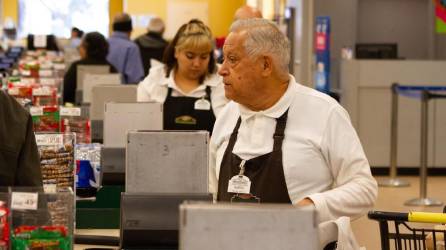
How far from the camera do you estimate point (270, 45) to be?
12.8 ft

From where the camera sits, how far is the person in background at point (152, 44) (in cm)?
1384

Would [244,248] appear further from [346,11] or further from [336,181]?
[346,11]

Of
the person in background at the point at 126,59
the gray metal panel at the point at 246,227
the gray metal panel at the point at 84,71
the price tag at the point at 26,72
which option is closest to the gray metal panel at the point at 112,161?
the gray metal panel at the point at 246,227

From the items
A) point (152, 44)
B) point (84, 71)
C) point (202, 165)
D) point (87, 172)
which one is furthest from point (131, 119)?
point (152, 44)

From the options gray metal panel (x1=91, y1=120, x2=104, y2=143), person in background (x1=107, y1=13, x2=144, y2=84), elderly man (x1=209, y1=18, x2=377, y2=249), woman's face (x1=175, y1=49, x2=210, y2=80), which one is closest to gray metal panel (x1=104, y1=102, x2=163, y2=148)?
woman's face (x1=175, y1=49, x2=210, y2=80)

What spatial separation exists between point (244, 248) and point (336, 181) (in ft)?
5.10

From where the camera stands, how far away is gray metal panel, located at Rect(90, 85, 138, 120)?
291 inches

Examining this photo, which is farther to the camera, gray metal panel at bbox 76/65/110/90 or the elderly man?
gray metal panel at bbox 76/65/110/90

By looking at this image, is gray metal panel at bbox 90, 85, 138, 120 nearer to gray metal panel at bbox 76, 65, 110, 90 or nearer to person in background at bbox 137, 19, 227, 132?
person in background at bbox 137, 19, 227, 132

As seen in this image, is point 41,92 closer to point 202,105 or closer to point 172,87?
point 172,87

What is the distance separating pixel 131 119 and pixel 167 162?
2.01m

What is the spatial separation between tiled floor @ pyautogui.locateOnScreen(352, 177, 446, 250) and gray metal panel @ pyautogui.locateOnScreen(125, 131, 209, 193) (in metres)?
3.92

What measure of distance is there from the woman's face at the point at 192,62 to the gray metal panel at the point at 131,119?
81cm

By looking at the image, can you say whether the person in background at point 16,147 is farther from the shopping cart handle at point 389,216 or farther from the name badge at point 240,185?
the shopping cart handle at point 389,216
